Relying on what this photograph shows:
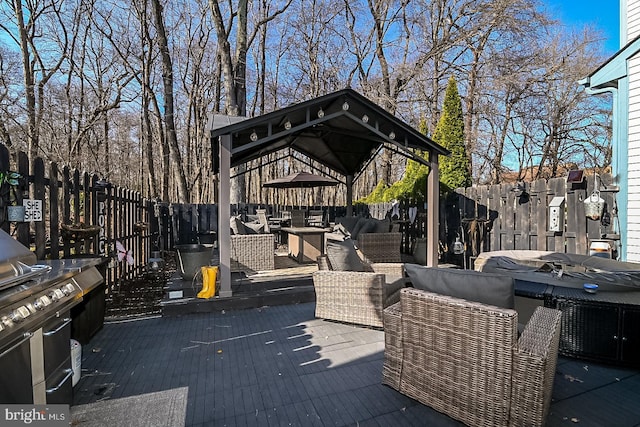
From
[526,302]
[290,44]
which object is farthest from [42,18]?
[526,302]

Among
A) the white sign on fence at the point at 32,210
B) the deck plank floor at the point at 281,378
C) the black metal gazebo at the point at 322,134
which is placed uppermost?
the black metal gazebo at the point at 322,134

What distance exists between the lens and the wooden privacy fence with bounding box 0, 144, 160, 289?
3.02 metres

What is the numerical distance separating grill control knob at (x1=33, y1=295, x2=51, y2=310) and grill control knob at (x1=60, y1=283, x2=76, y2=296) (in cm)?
27

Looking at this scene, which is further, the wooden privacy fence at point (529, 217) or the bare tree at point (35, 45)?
the bare tree at point (35, 45)

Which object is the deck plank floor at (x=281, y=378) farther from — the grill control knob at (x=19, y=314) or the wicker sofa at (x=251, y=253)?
Result: the wicker sofa at (x=251, y=253)

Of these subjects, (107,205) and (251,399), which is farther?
(107,205)

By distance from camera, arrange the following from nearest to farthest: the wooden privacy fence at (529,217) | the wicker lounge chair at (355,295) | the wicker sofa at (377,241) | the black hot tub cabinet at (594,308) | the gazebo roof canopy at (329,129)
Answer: the black hot tub cabinet at (594,308) < the wicker lounge chair at (355,295) < the gazebo roof canopy at (329,129) < the wooden privacy fence at (529,217) < the wicker sofa at (377,241)

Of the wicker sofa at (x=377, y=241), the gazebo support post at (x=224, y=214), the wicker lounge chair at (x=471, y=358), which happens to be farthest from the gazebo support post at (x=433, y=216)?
the gazebo support post at (x=224, y=214)

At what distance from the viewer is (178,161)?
11.8m

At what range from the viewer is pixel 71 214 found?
4.26m

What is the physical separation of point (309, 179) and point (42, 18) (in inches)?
432

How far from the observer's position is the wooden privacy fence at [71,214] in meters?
3.02

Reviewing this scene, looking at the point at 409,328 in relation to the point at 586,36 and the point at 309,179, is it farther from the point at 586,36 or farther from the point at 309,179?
the point at 586,36

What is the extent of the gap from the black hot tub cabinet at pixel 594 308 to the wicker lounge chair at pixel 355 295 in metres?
1.28
